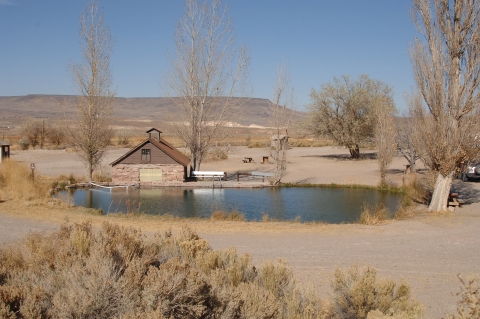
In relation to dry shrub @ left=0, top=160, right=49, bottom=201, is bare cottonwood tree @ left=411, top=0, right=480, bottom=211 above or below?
above

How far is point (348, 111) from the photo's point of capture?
42375mm

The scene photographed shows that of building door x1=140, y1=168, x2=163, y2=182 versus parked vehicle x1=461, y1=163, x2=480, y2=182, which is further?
building door x1=140, y1=168, x2=163, y2=182

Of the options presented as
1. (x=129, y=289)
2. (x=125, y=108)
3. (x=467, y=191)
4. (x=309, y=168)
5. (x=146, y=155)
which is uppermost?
(x=125, y=108)

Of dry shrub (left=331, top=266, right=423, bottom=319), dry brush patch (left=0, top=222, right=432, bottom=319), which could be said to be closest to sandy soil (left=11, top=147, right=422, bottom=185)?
dry brush patch (left=0, top=222, right=432, bottom=319)

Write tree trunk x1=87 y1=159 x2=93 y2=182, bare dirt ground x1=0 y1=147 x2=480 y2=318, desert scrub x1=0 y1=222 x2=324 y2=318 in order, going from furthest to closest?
tree trunk x1=87 y1=159 x2=93 y2=182 < bare dirt ground x1=0 y1=147 x2=480 y2=318 < desert scrub x1=0 y1=222 x2=324 y2=318

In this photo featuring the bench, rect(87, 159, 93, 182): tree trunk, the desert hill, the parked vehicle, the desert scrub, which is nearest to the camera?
the desert scrub

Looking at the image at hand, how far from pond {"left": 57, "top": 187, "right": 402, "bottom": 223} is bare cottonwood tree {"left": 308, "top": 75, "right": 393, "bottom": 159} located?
650 inches

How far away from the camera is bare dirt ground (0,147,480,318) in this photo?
8.23m

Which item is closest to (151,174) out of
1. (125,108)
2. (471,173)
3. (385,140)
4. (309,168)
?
(385,140)

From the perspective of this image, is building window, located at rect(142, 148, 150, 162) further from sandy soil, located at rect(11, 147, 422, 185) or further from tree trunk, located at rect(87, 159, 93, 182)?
sandy soil, located at rect(11, 147, 422, 185)

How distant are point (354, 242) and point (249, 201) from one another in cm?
1082

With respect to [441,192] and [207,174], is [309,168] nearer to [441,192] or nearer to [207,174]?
[207,174]

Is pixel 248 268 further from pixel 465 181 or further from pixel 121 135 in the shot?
pixel 121 135

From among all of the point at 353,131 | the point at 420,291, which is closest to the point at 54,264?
the point at 420,291
